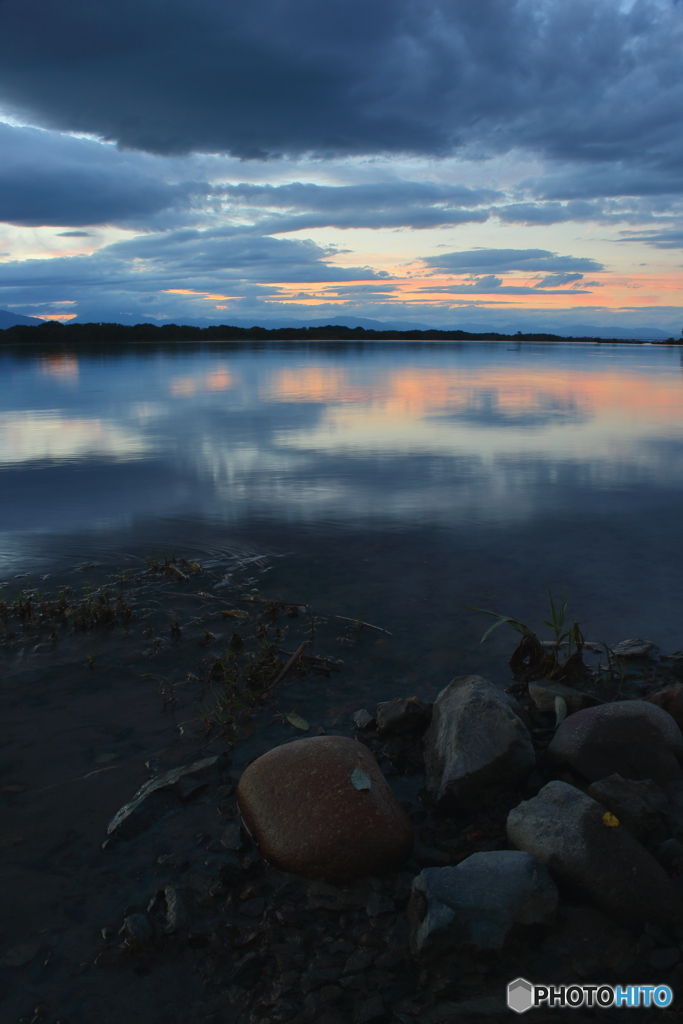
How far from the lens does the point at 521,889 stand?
3129mm

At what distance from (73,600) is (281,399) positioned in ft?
68.3

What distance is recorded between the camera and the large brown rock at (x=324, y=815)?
11.3 feet

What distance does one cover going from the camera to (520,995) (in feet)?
9.35

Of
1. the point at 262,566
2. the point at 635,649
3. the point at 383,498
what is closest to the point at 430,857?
the point at 635,649

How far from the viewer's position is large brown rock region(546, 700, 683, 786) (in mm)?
4039

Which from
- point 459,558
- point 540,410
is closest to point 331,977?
point 459,558

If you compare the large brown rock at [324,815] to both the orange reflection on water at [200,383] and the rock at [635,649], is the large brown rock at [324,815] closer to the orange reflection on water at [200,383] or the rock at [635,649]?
the rock at [635,649]

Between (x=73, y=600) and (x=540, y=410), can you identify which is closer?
(x=73, y=600)

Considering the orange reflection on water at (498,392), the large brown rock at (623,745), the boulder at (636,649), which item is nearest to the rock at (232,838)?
the large brown rock at (623,745)

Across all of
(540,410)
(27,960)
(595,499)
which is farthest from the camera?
(540,410)

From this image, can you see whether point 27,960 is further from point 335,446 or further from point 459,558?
point 335,446

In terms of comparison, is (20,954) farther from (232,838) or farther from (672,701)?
(672,701)

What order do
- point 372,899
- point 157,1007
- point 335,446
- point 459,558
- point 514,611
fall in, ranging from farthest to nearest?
point 335,446, point 459,558, point 514,611, point 372,899, point 157,1007

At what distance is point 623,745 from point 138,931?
9.90 feet
